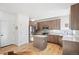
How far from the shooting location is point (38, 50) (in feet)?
5.66

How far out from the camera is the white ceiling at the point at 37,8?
1.65m

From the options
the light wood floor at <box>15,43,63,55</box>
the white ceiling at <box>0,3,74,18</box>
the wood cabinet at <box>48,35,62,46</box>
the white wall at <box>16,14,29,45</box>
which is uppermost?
the white ceiling at <box>0,3,74,18</box>

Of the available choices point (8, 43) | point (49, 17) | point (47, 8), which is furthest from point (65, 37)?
point (8, 43)

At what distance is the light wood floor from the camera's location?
1.68 meters

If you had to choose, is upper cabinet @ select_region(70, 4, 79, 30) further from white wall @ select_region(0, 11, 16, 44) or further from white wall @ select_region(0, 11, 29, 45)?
white wall @ select_region(0, 11, 16, 44)

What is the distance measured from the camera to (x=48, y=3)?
168 centimetres

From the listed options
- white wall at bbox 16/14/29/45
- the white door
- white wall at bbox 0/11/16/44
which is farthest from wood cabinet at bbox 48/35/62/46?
the white door

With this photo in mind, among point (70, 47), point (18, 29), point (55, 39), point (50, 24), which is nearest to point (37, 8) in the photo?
point (50, 24)

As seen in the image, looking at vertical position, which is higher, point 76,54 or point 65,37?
point 65,37

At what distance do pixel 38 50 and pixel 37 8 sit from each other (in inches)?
28.5

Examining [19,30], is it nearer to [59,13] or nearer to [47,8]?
[47,8]

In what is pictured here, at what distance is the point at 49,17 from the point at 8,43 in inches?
33.2

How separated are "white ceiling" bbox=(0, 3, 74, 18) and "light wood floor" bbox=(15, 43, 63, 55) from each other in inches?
21.2

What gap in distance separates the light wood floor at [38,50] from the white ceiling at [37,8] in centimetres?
54
